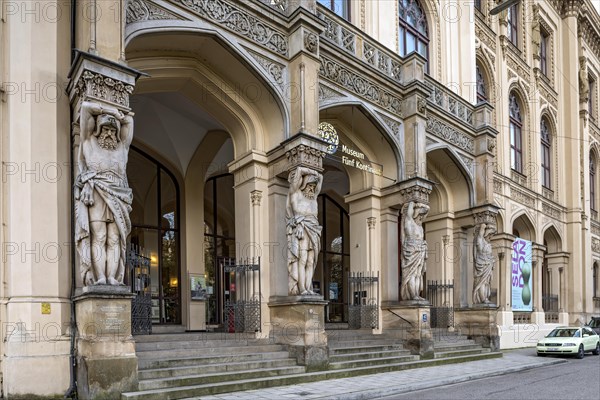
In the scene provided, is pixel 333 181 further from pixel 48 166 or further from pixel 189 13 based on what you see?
pixel 48 166

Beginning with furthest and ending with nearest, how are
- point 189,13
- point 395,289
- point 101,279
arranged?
point 395,289, point 189,13, point 101,279

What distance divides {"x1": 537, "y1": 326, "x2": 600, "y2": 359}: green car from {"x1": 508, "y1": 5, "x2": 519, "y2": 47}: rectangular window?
1382cm

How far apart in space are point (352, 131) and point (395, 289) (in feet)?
15.9


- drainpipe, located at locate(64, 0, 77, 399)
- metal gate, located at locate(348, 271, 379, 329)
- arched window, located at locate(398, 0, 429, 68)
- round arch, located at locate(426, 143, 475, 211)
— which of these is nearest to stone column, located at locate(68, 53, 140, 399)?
drainpipe, located at locate(64, 0, 77, 399)

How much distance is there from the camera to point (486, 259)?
66.8 ft

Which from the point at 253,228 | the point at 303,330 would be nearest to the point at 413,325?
the point at 303,330

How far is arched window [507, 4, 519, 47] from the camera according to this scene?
27844 mm

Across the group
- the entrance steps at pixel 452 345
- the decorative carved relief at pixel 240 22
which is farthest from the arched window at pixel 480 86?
the decorative carved relief at pixel 240 22

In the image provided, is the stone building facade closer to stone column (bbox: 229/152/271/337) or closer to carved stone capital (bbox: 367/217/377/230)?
stone column (bbox: 229/152/271/337)

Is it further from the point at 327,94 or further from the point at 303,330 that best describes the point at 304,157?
the point at 303,330

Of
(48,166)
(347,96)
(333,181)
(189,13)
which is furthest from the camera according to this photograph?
(333,181)

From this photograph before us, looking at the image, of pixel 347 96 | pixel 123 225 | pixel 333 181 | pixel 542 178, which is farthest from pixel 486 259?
pixel 123 225

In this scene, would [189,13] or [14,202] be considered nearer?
[14,202]

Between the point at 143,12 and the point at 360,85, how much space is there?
6995 mm
